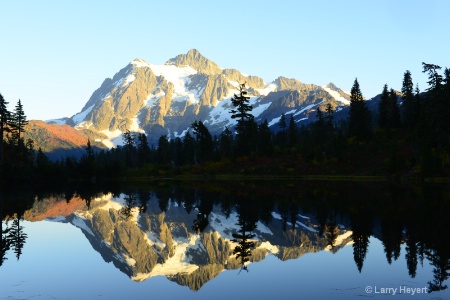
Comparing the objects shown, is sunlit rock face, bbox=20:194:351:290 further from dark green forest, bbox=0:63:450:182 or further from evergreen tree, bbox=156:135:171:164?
evergreen tree, bbox=156:135:171:164

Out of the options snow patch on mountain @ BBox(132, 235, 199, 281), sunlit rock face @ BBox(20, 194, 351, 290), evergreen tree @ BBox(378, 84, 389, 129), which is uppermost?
evergreen tree @ BBox(378, 84, 389, 129)

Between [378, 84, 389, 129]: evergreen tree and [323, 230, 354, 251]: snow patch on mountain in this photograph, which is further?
[378, 84, 389, 129]: evergreen tree

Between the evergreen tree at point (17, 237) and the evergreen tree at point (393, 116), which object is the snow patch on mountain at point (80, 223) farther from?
the evergreen tree at point (393, 116)

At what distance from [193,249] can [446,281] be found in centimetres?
1309

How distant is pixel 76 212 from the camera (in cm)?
4506

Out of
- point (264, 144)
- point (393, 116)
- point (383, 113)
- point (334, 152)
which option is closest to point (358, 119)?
point (393, 116)

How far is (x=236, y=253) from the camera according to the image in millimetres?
23953

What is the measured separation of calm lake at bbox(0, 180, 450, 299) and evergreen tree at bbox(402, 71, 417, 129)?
7716 centimetres

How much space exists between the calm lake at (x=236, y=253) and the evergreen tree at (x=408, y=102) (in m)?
77.2

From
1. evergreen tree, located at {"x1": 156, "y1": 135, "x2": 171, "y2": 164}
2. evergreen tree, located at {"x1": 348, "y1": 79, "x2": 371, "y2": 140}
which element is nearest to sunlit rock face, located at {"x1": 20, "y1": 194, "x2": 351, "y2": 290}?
evergreen tree, located at {"x1": 348, "y1": 79, "x2": 371, "y2": 140}

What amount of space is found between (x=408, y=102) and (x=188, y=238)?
104 m

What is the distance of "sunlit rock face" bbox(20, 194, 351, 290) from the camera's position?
2176 centimetres

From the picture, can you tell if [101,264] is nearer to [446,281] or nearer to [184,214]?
[446,281]

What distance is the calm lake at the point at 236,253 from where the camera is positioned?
55.6 feet
